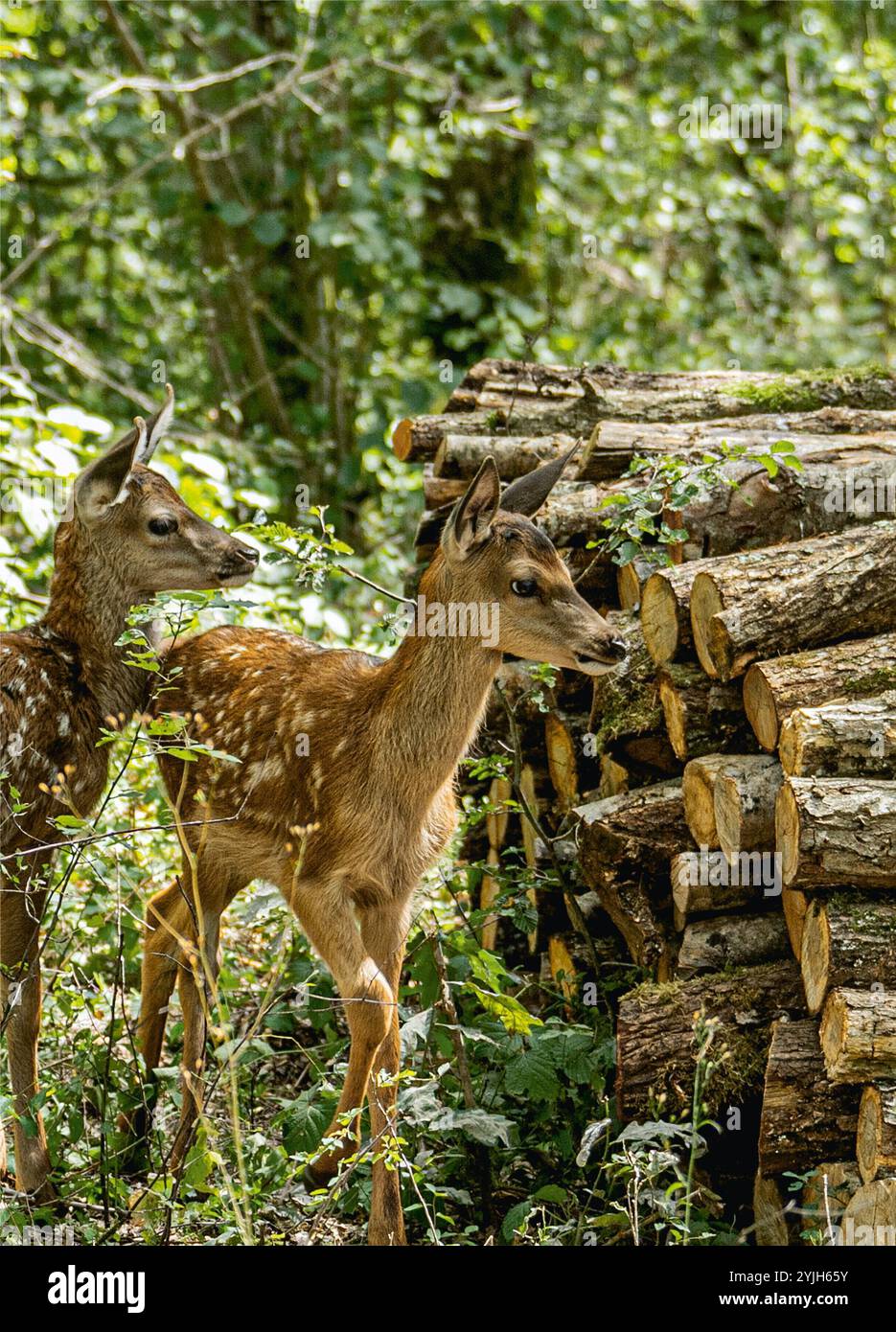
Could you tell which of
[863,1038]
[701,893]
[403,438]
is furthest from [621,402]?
[863,1038]

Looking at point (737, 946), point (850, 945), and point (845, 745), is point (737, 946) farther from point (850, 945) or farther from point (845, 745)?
point (845, 745)

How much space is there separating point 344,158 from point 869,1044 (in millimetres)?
8653

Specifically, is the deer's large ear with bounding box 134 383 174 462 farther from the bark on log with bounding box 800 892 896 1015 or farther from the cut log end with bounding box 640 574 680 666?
the bark on log with bounding box 800 892 896 1015

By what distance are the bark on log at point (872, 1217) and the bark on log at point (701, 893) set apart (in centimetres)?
114

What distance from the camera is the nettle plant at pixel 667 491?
5.32 meters

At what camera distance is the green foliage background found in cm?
765

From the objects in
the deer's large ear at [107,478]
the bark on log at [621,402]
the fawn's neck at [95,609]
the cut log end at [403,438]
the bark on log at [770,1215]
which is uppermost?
the bark on log at [621,402]

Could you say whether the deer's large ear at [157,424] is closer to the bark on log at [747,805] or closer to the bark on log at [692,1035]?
the bark on log at [747,805]

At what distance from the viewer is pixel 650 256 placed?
15562 mm

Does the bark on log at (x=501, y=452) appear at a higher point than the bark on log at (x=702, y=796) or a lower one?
higher

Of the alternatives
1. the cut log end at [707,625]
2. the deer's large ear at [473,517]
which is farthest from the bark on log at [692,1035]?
the deer's large ear at [473,517]

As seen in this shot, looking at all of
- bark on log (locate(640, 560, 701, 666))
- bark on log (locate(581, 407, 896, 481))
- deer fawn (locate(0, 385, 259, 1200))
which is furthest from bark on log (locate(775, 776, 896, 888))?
deer fawn (locate(0, 385, 259, 1200))

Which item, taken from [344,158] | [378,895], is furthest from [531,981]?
[344,158]
